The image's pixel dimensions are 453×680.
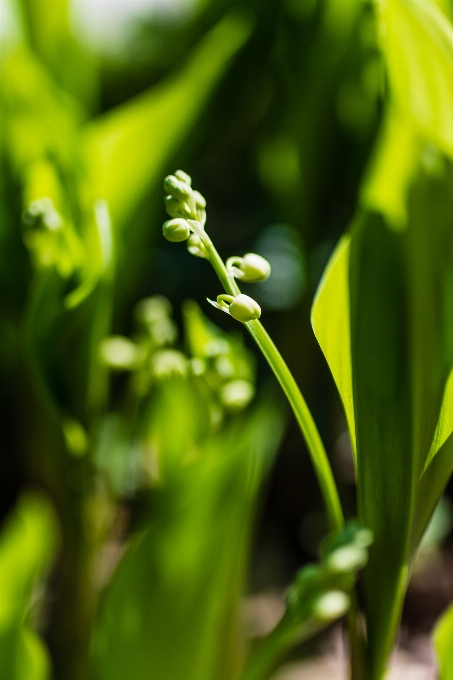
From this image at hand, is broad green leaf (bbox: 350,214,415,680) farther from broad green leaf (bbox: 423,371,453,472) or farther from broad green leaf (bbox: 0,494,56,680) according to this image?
broad green leaf (bbox: 0,494,56,680)

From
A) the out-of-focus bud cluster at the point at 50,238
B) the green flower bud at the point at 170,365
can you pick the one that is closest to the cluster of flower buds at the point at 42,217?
the out-of-focus bud cluster at the point at 50,238

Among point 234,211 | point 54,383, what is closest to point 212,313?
point 234,211

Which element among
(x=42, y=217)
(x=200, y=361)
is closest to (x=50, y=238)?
(x=42, y=217)

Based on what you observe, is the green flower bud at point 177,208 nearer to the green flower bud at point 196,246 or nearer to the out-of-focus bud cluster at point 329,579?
the green flower bud at point 196,246

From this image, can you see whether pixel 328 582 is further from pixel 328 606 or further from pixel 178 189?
pixel 178 189

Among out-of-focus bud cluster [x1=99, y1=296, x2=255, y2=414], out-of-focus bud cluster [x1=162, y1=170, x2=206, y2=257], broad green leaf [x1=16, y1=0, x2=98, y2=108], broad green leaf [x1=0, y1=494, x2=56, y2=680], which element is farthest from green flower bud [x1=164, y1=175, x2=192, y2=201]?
broad green leaf [x1=16, y1=0, x2=98, y2=108]
